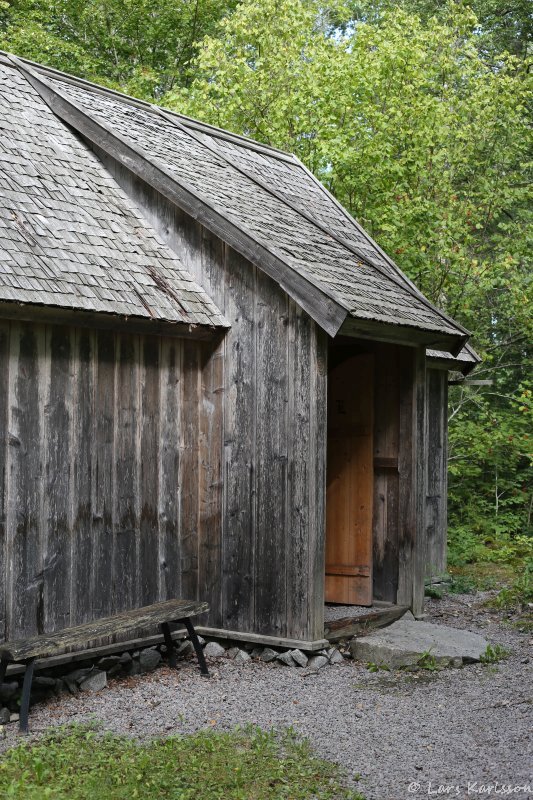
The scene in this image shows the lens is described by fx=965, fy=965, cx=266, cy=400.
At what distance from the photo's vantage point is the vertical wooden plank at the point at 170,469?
8031mm

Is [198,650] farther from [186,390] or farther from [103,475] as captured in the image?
[186,390]

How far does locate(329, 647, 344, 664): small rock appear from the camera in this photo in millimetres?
7980

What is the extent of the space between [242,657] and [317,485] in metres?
1.58

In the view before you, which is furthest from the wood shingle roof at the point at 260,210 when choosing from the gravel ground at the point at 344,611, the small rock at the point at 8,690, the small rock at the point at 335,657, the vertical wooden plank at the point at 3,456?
the small rock at the point at 8,690

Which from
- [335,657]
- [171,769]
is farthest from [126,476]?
[171,769]

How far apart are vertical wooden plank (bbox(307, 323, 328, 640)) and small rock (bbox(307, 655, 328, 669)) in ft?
0.58

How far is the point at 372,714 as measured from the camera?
650 centimetres

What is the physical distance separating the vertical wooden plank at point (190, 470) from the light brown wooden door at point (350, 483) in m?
1.83

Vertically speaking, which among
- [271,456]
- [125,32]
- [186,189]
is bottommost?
[271,456]

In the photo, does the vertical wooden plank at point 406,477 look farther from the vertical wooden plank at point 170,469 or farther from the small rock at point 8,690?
the small rock at point 8,690

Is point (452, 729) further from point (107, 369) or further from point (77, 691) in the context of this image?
point (107, 369)

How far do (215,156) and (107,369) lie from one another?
380cm

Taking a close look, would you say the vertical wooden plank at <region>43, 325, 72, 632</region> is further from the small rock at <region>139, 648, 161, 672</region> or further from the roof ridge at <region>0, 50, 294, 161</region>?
the roof ridge at <region>0, 50, 294, 161</region>

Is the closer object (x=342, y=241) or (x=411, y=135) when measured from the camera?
(x=342, y=241)
